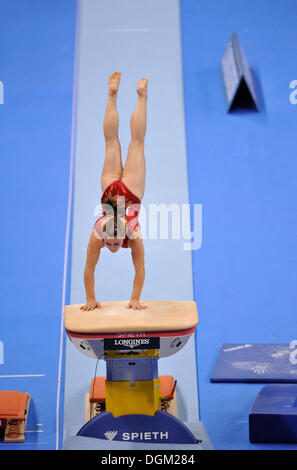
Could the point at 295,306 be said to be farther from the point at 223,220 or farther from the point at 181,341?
the point at 181,341

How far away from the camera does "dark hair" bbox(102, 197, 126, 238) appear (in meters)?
3.36

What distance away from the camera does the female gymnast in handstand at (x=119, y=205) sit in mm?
3410

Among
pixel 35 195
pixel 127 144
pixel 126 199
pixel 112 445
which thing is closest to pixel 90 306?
pixel 126 199

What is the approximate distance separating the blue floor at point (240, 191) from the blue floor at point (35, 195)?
1.21 m

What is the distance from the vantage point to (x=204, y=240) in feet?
18.2

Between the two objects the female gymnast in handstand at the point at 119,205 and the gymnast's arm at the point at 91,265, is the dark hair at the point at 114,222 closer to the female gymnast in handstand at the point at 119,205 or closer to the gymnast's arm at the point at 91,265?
the female gymnast in handstand at the point at 119,205

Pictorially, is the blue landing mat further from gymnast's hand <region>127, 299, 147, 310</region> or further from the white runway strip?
gymnast's hand <region>127, 299, 147, 310</region>

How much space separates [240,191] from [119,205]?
256 centimetres

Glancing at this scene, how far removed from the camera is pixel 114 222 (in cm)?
338

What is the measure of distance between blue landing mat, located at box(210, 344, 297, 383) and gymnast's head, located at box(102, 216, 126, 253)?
4.18 ft

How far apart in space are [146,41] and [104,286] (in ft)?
10.2

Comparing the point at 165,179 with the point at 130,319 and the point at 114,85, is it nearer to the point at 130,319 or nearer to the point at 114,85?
the point at 114,85
